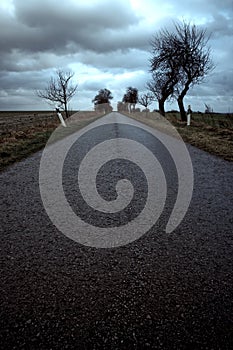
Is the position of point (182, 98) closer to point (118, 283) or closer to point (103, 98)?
point (118, 283)

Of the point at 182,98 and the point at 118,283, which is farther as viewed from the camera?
the point at 182,98

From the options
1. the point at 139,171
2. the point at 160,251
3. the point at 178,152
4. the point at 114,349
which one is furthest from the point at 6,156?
the point at 114,349

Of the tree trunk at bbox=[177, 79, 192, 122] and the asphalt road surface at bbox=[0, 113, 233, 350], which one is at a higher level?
the tree trunk at bbox=[177, 79, 192, 122]

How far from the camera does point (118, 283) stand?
2.49 metres

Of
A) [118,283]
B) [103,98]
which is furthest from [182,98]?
[103,98]

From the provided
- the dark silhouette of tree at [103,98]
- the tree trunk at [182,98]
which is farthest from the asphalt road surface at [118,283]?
the dark silhouette of tree at [103,98]

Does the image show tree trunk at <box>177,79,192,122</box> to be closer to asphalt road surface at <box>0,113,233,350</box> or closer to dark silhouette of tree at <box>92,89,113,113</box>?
asphalt road surface at <box>0,113,233,350</box>

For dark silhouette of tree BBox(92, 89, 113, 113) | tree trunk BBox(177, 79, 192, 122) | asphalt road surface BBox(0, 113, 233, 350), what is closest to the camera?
asphalt road surface BBox(0, 113, 233, 350)

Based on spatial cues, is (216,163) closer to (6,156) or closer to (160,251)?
(160,251)

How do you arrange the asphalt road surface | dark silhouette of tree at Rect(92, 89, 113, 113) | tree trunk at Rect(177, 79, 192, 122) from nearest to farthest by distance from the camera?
the asphalt road surface
tree trunk at Rect(177, 79, 192, 122)
dark silhouette of tree at Rect(92, 89, 113, 113)

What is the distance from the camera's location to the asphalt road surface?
193 centimetres

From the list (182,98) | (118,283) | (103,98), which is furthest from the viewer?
(103,98)

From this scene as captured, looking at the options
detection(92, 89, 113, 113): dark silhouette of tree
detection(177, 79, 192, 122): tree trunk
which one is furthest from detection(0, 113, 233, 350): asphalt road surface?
detection(92, 89, 113, 113): dark silhouette of tree

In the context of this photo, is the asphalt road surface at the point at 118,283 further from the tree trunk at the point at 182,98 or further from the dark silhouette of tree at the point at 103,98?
the dark silhouette of tree at the point at 103,98
